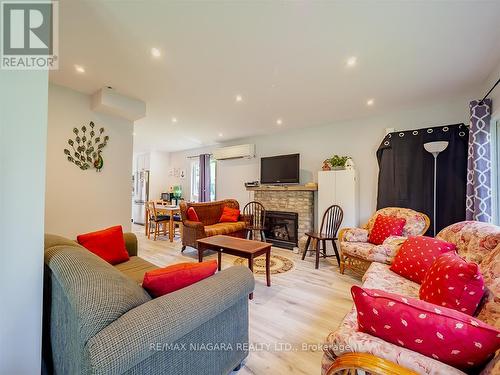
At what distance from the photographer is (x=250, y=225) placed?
4.78 meters

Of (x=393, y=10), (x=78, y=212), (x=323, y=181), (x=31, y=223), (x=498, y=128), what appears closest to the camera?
(x=31, y=223)

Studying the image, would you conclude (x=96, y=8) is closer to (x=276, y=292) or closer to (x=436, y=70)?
(x=276, y=292)

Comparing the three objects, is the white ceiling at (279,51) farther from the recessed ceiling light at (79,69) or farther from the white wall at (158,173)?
the white wall at (158,173)

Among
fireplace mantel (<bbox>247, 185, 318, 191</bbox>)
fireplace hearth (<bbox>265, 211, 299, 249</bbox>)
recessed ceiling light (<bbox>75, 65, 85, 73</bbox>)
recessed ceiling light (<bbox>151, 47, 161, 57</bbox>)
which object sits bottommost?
fireplace hearth (<bbox>265, 211, 299, 249</bbox>)

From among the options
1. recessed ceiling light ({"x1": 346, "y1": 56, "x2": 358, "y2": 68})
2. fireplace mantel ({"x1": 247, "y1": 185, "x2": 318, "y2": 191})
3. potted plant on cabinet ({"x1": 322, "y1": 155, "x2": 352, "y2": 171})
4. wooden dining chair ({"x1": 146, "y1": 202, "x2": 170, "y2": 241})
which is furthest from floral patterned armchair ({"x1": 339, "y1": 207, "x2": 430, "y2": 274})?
wooden dining chair ({"x1": 146, "y1": 202, "x2": 170, "y2": 241})

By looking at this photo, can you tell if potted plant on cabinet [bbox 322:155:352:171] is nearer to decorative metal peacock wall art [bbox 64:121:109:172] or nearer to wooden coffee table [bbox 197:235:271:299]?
wooden coffee table [bbox 197:235:271:299]

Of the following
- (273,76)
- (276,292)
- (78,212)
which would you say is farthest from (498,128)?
(78,212)

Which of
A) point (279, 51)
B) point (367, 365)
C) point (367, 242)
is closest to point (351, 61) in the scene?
point (279, 51)

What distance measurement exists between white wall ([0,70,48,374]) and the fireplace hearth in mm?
3933

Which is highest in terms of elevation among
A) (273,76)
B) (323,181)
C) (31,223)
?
(273,76)

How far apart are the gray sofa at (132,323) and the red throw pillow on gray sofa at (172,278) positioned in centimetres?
6

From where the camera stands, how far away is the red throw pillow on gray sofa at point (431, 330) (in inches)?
29.7

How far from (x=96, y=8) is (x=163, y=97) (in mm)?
1589

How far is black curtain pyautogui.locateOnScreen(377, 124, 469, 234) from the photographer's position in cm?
306
